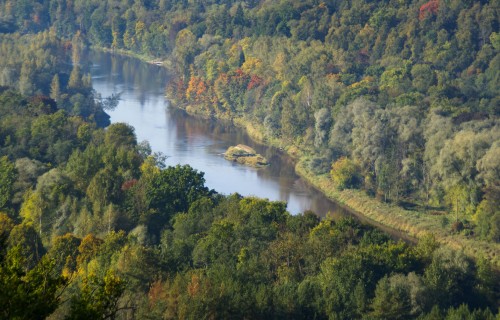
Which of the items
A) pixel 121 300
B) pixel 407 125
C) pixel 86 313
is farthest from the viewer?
pixel 407 125

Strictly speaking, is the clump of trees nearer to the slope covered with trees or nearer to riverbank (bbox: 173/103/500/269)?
riverbank (bbox: 173/103/500/269)

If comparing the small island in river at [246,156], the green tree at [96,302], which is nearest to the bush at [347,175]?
the small island in river at [246,156]

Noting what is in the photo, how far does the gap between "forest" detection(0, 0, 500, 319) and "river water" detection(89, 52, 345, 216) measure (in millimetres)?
2204

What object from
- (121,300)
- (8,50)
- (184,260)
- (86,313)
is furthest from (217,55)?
(86,313)

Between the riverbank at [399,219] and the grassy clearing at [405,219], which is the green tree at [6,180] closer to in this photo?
the riverbank at [399,219]

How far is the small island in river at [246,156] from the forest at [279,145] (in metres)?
4.37

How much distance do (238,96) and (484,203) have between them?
40716 mm

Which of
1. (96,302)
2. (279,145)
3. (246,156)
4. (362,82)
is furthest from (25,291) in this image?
(362,82)

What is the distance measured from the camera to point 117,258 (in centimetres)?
3844

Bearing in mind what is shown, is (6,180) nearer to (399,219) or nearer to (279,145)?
(399,219)

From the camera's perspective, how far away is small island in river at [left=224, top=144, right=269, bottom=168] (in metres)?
71.1

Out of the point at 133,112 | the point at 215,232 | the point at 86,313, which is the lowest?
the point at 133,112

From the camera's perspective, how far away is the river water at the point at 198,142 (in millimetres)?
63500

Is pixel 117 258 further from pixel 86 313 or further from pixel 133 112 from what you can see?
pixel 133 112
